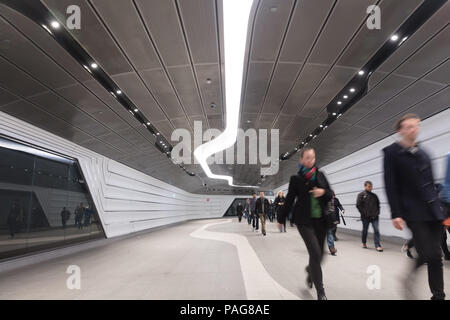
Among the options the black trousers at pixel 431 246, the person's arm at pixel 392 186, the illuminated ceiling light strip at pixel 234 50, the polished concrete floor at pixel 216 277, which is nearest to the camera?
the black trousers at pixel 431 246

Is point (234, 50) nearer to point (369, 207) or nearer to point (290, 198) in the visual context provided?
point (290, 198)

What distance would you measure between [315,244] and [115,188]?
12.3 m

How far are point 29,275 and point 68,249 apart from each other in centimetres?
342

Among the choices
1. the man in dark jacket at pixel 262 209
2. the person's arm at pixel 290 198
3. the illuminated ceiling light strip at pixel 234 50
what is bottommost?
the man in dark jacket at pixel 262 209

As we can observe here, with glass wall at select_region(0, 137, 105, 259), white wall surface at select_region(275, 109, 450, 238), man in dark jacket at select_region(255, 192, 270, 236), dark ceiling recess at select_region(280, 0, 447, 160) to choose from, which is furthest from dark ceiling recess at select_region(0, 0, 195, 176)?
man in dark jacket at select_region(255, 192, 270, 236)

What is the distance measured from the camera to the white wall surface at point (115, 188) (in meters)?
8.10

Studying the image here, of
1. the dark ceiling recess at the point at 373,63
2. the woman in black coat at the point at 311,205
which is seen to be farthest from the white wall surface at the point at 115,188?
the dark ceiling recess at the point at 373,63

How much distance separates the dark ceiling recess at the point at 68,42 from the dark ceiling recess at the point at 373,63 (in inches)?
227

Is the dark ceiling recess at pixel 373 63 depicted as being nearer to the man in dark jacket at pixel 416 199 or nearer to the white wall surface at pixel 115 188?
the man in dark jacket at pixel 416 199

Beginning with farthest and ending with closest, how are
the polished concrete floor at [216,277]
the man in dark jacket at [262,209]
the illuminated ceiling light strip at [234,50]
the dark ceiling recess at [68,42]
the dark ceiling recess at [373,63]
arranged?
1. the man in dark jacket at [262,209]
2. the illuminated ceiling light strip at [234,50]
3. the dark ceiling recess at [373,63]
4. the dark ceiling recess at [68,42]
5. the polished concrete floor at [216,277]

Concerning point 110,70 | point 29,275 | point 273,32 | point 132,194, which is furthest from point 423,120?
point 132,194

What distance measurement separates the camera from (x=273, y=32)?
16.5 feet

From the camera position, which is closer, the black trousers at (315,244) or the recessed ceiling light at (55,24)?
the black trousers at (315,244)

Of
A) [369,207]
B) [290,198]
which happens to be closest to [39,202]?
Result: [290,198]
